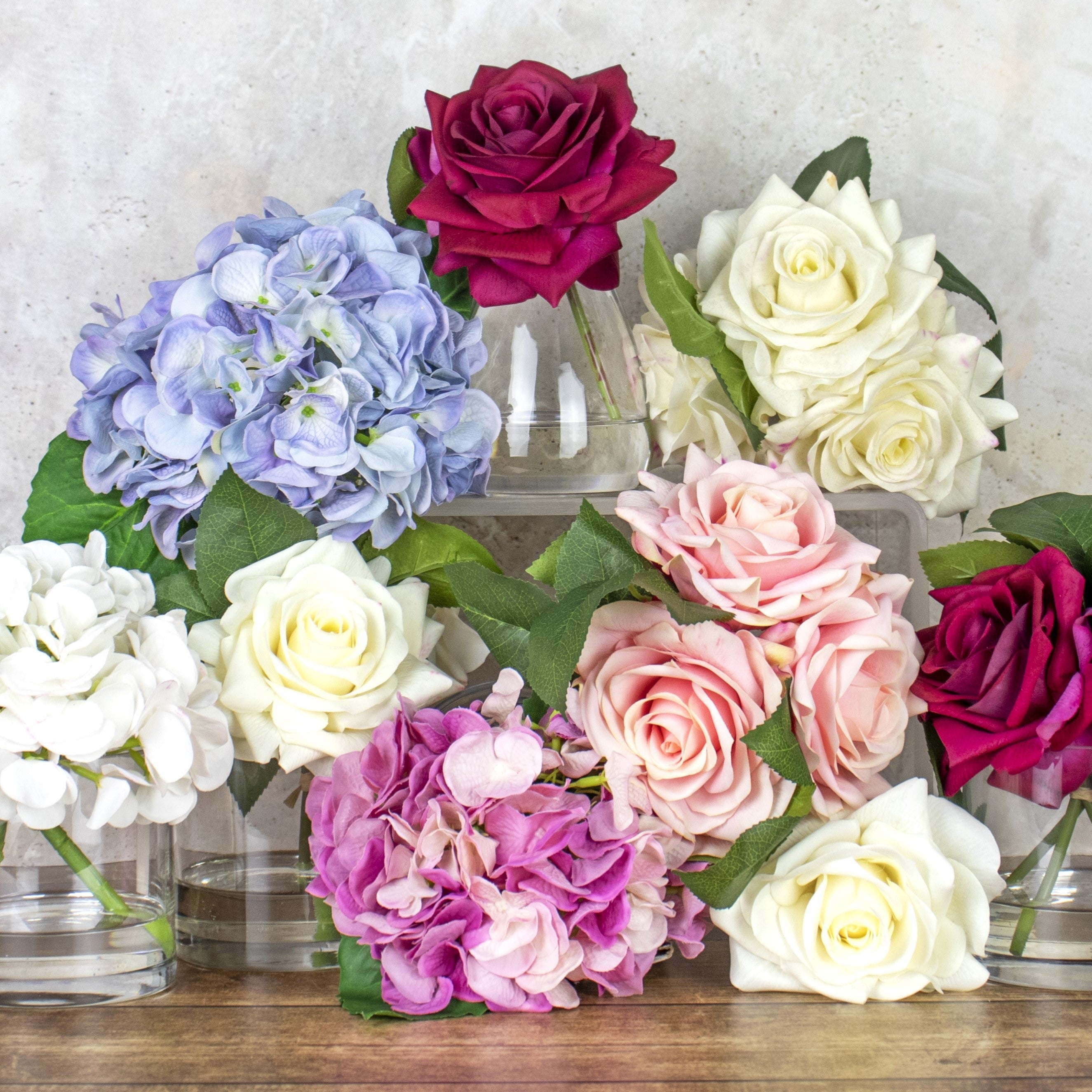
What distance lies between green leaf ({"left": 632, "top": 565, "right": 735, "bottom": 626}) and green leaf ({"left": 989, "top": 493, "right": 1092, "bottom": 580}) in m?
0.17

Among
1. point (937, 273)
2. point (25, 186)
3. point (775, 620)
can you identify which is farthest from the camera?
point (25, 186)

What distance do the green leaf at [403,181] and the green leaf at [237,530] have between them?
200 mm

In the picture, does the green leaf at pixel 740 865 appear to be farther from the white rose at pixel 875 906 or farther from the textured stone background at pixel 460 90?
the textured stone background at pixel 460 90

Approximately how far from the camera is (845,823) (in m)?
0.52

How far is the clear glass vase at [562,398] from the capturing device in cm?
64

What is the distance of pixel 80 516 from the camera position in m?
0.60

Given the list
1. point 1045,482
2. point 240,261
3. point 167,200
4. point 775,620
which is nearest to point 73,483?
point 240,261

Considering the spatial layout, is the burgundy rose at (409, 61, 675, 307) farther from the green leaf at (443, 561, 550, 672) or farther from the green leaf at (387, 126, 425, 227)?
the green leaf at (443, 561, 550, 672)

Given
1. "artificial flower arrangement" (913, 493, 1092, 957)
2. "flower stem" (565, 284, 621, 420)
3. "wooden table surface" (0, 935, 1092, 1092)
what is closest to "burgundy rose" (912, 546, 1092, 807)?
"artificial flower arrangement" (913, 493, 1092, 957)

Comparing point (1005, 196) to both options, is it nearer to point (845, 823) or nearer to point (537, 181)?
point (537, 181)

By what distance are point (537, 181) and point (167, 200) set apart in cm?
32

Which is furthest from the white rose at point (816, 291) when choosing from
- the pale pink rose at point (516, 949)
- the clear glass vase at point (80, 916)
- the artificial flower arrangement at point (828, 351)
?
the clear glass vase at point (80, 916)

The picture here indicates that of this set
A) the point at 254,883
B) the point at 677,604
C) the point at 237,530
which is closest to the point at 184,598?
the point at 237,530

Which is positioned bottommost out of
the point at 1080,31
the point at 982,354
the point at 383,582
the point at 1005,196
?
the point at 383,582
